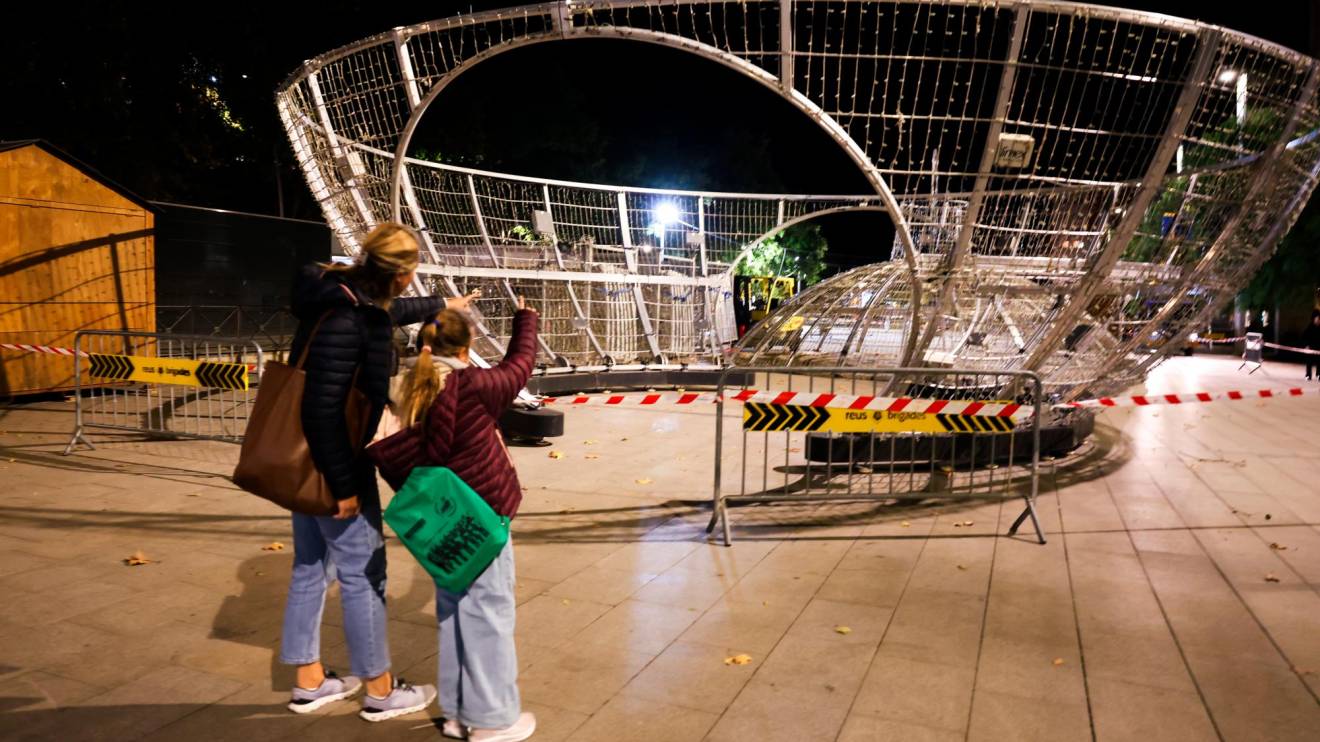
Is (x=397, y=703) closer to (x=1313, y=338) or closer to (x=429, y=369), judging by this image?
(x=429, y=369)

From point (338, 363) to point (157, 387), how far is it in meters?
9.68

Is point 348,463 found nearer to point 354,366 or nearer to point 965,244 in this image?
point 354,366

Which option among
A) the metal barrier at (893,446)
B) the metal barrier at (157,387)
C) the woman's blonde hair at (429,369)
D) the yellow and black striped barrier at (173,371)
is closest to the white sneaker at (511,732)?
the woman's blonde hair at (429,369)

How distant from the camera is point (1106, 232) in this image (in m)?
6.82

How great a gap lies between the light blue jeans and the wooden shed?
9.88m

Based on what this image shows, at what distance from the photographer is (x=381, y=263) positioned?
3107 millimetres

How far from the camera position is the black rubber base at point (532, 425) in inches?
343

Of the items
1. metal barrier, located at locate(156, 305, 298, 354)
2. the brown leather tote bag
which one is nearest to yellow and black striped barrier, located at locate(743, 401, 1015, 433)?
the brown leather tote bag

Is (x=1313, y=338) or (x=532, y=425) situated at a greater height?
(x=1313, y=338)

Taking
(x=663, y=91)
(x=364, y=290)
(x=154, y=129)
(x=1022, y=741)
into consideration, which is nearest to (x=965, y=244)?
(x=1022, y=741)

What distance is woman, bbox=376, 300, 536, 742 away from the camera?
2.88 m

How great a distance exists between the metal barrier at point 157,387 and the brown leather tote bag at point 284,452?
4.24 m

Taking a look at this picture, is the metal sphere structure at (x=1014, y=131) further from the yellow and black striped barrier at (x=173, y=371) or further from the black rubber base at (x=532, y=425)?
the yellow and black striped barrier at (x=173, y=371)

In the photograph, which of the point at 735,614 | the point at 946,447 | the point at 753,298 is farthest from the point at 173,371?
the point at 753,298
